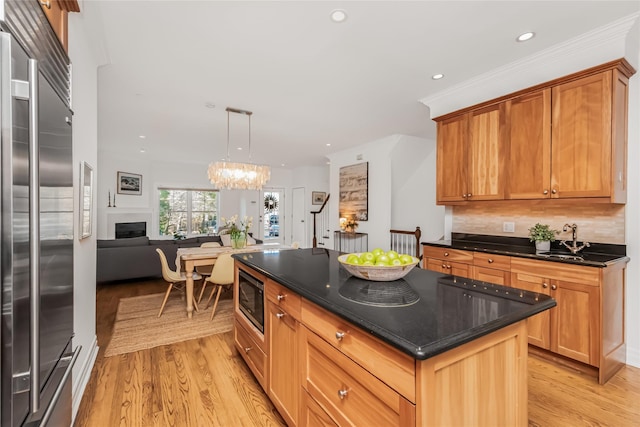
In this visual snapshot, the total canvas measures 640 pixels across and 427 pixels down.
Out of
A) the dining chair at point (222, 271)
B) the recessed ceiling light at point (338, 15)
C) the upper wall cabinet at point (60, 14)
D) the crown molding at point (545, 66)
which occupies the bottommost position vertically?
the dining chair at point (222, 271)

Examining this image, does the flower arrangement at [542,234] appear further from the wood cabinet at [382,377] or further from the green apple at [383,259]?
the green apple at [383,259]

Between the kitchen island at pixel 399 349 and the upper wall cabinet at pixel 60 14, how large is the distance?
1.66 metres

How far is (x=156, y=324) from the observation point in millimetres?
3383

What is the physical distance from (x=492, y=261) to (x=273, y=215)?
7.53 metres

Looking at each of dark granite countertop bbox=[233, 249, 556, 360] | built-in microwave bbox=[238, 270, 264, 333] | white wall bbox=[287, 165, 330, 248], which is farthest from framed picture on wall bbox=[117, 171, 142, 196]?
dark granite countertop bbox=[233, 249, 556, 360]

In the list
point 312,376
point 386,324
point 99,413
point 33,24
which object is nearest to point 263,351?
point 312,376

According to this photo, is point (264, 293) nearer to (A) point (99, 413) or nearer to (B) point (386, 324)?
(B) point (386, 324)

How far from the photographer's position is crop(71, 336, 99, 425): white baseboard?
192cm

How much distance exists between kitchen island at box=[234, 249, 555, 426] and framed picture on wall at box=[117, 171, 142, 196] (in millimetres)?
7345

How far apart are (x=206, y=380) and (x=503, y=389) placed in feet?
6.60

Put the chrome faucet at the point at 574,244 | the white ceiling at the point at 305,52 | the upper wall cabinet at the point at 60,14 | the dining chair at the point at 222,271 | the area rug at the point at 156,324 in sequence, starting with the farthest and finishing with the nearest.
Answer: the dining chair at the point at 222,271 < the area rug at the point at 156,324 < the chrome faucet at the point at 574,244 < the white ceiling at the point at 305,52 < the upper wall cabinet at the point at 60,14

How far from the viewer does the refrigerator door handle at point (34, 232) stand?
0.86 m

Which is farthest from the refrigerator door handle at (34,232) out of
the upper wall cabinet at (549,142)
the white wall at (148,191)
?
the white wall at (148,191)

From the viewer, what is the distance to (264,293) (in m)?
1.95
